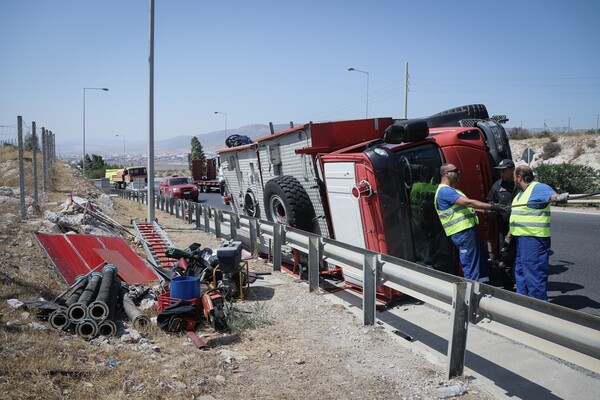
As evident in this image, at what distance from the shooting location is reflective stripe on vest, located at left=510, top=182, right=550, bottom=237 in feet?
17.0

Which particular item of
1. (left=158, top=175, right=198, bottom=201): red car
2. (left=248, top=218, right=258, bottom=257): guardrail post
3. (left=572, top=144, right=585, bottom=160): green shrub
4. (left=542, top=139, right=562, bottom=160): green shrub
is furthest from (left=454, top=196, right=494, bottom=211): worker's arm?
(left=542, top=139, right=562, bottom=160): green shrub

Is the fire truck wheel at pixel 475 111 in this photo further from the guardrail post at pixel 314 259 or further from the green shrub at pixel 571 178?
the green shrub at pixel 571 178

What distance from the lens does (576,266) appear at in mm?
7980

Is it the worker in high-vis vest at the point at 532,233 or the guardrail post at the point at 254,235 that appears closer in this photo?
the worker in high-vis vest at the point at 532,233

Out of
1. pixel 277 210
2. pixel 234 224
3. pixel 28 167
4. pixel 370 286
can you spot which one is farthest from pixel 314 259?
pixel 28 167

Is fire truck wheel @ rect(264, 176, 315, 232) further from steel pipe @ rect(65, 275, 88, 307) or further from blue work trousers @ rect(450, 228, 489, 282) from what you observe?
steel pipe @ rect(65, 275, 88, 307)

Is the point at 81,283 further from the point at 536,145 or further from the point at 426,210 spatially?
the point at 536,145

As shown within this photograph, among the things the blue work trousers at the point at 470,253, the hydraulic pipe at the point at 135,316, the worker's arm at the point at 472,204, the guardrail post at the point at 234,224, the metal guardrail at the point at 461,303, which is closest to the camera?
the metal guardrail at the point at 461,303

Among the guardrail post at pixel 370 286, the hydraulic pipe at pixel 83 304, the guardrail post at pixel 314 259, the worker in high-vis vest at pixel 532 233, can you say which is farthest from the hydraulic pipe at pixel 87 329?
the worker in high-vis vest at pixel 532 233

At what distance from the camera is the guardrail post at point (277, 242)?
7461 mm

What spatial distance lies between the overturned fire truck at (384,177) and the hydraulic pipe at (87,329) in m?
3.10

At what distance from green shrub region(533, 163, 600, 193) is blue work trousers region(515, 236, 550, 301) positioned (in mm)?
18233

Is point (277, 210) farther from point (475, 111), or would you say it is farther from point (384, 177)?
point (475, 111)

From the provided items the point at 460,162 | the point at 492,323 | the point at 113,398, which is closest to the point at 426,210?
the point at 460,162
